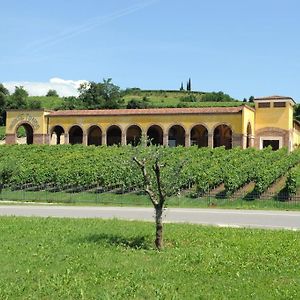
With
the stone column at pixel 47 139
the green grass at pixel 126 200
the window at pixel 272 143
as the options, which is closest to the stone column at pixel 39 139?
the stone column at pixel 47 139

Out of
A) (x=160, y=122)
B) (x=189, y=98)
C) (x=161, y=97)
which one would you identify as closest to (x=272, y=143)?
(x=160, y=122)

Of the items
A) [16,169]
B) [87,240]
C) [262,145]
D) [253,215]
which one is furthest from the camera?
[262,145]

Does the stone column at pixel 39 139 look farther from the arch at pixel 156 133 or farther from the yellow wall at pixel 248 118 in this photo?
the yellow wall at pixel 248 118

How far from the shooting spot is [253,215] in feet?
69.6

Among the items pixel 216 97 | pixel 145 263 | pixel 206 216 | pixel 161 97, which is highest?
pixel 161 97

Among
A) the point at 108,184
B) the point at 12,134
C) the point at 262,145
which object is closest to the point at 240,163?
the point at 108,184

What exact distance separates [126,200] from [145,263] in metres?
18.5

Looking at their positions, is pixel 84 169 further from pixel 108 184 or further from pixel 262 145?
pixel 262 145

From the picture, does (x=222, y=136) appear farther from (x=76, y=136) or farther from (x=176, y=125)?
(x=76, y=136)

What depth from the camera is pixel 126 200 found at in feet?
95.5

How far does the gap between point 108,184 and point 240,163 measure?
984 centimetres

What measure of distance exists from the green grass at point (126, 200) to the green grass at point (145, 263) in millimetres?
11431

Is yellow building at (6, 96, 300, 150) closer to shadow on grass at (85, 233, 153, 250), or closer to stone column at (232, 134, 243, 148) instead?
stone column at (232, 134, 243, 148)

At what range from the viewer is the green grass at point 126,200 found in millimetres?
26547
